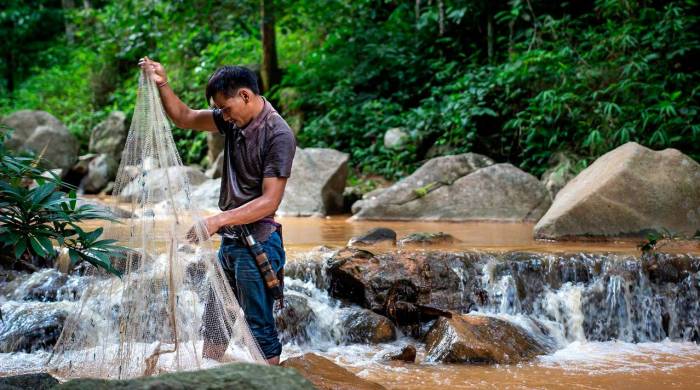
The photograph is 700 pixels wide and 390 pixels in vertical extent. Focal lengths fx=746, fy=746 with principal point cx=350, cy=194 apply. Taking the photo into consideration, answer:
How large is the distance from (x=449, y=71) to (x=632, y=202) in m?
6.67

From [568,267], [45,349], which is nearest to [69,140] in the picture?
[45,349]

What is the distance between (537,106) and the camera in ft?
38.2

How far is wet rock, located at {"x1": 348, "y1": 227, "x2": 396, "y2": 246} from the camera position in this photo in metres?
7.16

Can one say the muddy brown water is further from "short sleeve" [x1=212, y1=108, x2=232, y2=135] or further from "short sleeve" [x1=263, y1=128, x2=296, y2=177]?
"short sleeve" [x1=212, y1=108, x2=232, y2=135]

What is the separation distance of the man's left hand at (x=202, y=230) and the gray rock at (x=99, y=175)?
1132 cm

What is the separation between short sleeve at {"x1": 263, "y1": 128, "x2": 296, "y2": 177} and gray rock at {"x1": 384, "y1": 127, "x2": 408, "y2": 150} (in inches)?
359

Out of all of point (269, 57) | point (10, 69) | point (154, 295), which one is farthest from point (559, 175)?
point (10, 69)

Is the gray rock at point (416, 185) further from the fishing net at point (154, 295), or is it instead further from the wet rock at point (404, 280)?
the fishing net at point (154, 295)

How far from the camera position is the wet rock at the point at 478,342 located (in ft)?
15.8

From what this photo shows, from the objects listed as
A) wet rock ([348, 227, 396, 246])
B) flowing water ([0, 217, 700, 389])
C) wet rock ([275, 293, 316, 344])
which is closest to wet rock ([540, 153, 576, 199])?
flowing water ([0, 217, 700, 389])

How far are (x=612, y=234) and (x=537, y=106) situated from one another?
447 centimetres

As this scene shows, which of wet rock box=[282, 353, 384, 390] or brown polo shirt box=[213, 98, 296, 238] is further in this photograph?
wet rock box=[282, 353, 384, 390]

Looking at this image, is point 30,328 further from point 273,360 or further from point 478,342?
point 478,342

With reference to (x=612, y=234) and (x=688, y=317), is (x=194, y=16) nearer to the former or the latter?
(x=612, y=234)
